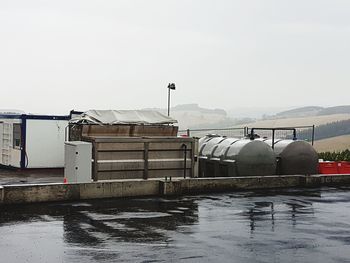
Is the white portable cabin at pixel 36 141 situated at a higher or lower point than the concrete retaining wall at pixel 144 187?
higher

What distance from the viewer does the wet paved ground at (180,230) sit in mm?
7906

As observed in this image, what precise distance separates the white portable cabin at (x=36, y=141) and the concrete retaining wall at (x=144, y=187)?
8.39 meters

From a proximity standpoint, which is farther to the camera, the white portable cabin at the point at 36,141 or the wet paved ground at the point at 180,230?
the white portable cabin at the point at 36,141

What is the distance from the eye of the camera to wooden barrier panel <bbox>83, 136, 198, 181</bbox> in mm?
15062

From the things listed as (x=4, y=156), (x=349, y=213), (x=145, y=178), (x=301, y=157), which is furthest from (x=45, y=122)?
(x=349, y=213)

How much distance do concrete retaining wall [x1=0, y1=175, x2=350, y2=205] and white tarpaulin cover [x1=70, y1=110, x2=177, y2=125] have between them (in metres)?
3.48

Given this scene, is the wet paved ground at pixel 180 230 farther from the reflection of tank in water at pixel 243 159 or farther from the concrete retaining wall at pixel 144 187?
the reflection of tank in water at pixel 243 159

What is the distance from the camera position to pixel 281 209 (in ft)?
40.5

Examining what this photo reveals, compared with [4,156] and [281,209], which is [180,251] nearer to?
[281,209]

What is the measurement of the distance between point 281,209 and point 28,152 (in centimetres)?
1236

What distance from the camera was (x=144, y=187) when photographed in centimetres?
1418

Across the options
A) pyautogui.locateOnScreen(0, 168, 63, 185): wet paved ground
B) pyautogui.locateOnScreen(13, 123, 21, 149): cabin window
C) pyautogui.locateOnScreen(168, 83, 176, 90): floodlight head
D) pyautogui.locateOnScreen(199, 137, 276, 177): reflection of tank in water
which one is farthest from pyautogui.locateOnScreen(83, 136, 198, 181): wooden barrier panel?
pyautogui.locateOnScreen(168, 83, 176, 90): floodlight head

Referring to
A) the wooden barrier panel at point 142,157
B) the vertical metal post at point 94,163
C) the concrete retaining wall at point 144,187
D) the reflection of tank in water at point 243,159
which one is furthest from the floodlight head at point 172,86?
the vertical metal post at point 94,163

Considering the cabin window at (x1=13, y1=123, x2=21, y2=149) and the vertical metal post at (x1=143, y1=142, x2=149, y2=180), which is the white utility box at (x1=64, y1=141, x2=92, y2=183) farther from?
the cabin window at (x1=13, y1=123, x2=21, y2=149)
